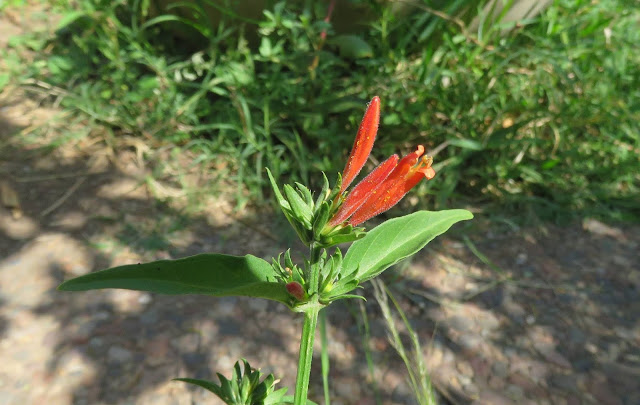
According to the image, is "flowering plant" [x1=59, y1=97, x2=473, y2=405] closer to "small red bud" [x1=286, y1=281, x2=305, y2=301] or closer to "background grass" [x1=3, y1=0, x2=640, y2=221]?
"small red bud" [x1=286, y1=281, x2=305, y2=301]

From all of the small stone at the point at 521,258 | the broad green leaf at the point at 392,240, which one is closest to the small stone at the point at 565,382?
the small stone at the point at 521,258

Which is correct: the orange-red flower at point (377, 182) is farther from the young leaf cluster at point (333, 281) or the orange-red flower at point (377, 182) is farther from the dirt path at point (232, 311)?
the dirt path at point (232, 311)

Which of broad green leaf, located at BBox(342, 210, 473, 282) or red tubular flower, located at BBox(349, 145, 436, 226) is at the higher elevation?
red tubular flower, located at BBox(349, 145, 436, 226)

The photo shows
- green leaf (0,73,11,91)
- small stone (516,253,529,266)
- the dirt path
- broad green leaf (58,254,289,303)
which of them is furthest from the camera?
green leaf (0,73,11,91)

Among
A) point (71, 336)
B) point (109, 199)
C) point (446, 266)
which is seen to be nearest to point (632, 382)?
point (446, 266)

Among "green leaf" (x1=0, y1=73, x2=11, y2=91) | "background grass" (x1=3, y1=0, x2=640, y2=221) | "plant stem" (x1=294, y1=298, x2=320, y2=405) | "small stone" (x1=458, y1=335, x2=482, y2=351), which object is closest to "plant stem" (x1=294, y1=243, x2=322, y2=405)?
"plant stem" (x1=294, y1=298, x2=320, y2=405)

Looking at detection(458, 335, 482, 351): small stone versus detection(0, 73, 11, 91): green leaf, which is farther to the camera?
detection(0, 73, 11, 91): green leaf

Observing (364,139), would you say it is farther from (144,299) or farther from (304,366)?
(144,299)

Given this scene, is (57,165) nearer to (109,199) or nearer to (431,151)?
(109,199)
